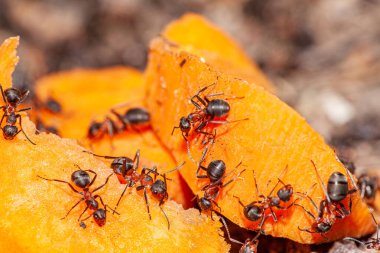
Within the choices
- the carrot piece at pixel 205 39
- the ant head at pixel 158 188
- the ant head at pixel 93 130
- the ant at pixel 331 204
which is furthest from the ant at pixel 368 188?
the ant head at pixel 93 130

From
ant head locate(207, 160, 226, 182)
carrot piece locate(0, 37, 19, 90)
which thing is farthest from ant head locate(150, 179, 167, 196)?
carrot piece locate(0, 37, 19, 90)

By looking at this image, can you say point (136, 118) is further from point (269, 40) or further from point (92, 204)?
point (269, 40)

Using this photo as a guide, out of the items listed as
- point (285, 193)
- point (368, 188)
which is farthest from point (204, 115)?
point (368, 188)

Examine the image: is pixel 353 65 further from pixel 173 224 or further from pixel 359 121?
pixel 173 224

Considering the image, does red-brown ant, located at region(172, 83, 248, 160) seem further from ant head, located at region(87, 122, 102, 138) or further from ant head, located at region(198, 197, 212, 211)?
ant head, located at region(87, 122, 102, 138)

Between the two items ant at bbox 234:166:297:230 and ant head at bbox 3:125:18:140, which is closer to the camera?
ant at bbox 234:166:297:230
